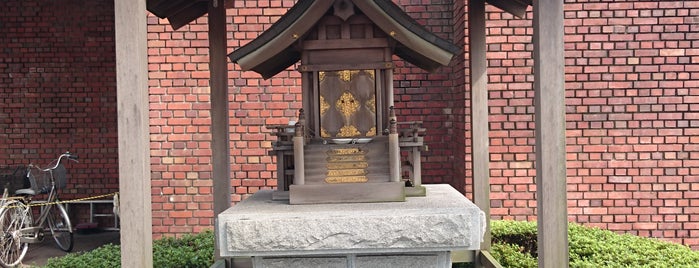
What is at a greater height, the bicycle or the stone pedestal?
the stone pedestal

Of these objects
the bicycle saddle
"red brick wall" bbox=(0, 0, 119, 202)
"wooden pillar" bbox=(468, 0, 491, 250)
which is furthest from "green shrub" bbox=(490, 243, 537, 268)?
"red brick wall" bbox=(0, 0, 119, 202)

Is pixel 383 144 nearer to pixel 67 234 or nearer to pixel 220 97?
pixel 220 97

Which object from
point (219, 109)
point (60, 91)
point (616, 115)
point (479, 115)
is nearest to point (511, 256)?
point (479, 115)

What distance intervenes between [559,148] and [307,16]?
1782 millimetres

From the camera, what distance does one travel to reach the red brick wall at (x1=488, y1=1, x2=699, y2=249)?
6.57 metres

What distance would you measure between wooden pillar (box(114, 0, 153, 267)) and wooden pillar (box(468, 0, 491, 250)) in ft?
9.64

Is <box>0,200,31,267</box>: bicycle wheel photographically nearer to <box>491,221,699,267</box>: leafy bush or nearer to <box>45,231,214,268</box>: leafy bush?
Answer: <box>45,231,214,268</box>: leafy bush

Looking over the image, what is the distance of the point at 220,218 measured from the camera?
3.73 m

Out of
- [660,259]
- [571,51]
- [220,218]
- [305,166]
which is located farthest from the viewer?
[571,51]

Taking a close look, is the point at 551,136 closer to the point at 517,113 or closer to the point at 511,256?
the point at 511,256

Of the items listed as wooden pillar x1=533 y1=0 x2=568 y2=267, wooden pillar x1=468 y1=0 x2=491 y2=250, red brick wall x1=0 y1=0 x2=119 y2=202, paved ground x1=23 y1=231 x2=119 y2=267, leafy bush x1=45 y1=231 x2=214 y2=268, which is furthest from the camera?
red brick wall x1=0 y1=0 x2=119 y2=202

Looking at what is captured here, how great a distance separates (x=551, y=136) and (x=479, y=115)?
1.79 m

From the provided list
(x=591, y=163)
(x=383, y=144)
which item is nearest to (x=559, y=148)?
(x=383, y=144)

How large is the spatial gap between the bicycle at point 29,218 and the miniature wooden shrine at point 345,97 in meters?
4.64
